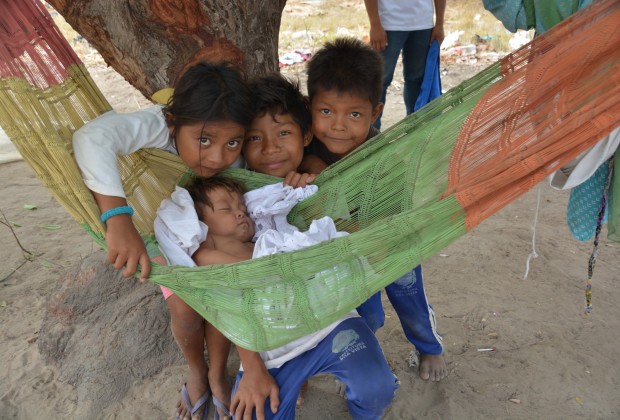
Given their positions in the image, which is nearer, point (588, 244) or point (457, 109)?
point (457, 109)

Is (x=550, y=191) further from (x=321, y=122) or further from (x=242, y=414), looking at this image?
(x=242, y=414)

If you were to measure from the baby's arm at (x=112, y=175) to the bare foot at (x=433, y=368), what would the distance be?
1.05 m

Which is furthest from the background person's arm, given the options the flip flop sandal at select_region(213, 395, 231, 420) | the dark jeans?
the flip flop sandal at select_region(213, 395, 231, 420)

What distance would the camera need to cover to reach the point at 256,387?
1283mm

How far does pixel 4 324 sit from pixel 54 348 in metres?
0.39

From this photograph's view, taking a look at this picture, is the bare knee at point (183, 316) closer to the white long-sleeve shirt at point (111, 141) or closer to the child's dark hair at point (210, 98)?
the white long-sleeve shirt at point (111, 141)

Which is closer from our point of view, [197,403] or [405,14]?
[197,403]

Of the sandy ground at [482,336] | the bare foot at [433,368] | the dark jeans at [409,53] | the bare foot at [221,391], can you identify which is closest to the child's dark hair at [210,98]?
the bare foot at [221,391]

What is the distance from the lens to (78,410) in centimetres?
173

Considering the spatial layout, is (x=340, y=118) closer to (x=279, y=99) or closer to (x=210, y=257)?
(x=279, y=99)

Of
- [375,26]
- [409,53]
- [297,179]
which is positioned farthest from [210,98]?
[409,53]

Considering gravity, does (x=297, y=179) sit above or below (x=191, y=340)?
above

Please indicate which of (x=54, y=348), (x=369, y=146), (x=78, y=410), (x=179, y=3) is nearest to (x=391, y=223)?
(x=369, y=146)

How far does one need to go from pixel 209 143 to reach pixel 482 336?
1269 mm
